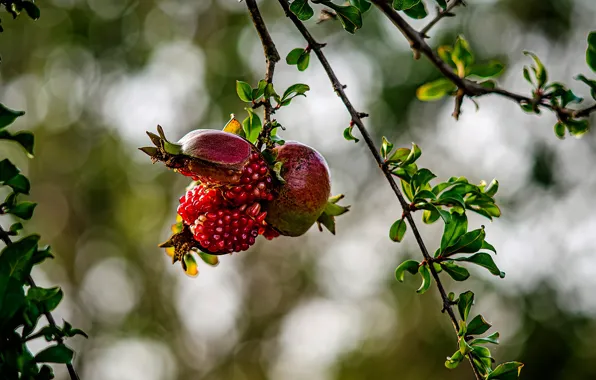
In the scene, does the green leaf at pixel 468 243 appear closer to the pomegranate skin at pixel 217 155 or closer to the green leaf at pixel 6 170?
the pomegranate skin at pixel 217 155

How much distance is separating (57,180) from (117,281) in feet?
4.07

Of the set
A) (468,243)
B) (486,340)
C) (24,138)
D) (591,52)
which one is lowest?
(486,340)

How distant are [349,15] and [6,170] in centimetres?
48

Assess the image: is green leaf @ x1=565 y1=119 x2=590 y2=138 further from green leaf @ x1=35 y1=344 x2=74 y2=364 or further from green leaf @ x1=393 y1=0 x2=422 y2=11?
green leaf @ x1=35 y1=344 x2=74 y2=364

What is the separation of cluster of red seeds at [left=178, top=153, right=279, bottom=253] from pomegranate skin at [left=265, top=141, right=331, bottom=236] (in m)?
0.02

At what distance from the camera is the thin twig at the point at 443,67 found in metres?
0.76

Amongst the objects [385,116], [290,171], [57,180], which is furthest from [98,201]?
[290,171]

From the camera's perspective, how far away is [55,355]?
0.65m

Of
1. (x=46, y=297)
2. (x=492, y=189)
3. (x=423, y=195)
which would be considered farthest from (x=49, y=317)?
(x=492, y=189)

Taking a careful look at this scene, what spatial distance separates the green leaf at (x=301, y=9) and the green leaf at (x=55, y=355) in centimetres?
52

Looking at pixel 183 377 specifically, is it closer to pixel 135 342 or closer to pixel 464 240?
pixel 135 342

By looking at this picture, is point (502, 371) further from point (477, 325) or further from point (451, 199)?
point (451, 199)

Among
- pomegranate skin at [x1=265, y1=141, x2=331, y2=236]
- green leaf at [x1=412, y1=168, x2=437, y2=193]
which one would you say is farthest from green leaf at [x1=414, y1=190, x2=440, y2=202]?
pomegranate skin at [x1=265, y1=141, x2=331, y2=236]

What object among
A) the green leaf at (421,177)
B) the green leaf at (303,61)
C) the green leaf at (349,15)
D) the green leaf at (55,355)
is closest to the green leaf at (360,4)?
the green leaf at (349,15)
